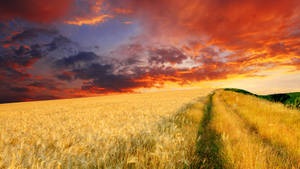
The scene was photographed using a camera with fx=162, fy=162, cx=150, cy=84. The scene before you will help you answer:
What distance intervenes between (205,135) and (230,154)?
209 cm

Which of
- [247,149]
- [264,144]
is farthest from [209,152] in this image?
[264,144]

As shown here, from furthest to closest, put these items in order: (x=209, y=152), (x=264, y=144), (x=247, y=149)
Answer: (x=264, y=144) < (x=209, y=152) < (x=247, y=149)

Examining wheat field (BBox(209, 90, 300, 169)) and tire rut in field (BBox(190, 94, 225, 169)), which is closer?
wheat field (BBox(209, 90, 300, 169))

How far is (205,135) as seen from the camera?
19.4 feet

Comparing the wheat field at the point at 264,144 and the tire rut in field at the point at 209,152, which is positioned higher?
the wheat field at the point at 264,144

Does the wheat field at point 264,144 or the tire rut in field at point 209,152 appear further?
the tire rut in field at point 209,152

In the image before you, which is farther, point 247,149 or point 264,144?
point 264,144

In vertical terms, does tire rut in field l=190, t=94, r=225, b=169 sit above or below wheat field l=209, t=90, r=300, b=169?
below

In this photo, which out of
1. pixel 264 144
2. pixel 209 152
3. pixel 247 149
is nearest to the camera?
pixel 247 149

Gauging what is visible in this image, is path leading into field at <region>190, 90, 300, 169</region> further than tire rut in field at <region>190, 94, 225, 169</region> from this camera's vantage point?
No

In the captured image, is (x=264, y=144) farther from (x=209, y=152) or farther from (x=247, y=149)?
(x=209, y=152)

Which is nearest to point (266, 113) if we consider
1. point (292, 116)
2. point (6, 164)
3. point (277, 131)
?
point (292, 116)

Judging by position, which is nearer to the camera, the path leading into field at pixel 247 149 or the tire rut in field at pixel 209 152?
the path leading into field at pixel 247 149

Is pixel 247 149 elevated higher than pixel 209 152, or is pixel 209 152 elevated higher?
pixel 247 149
